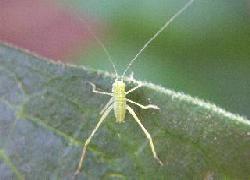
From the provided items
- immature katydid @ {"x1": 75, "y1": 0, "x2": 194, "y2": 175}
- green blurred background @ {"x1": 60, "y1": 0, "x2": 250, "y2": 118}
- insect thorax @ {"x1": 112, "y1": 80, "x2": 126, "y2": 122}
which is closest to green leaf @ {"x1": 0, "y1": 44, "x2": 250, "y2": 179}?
immature katydid @ {"x1": 75, "y1": 0, "x2": 194, "y2": 175}

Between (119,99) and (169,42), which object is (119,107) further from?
(169,42)

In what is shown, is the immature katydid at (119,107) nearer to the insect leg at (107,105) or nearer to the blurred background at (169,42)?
the insect leg at (107,105)

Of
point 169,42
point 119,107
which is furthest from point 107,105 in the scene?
point 169,42

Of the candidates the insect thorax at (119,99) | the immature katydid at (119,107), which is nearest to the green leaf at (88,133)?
the immature katydid at (119,107)

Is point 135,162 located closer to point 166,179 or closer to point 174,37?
point 166,179

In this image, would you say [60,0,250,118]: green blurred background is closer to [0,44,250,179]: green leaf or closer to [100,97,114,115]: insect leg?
[100,97,114,115]: insect leg
